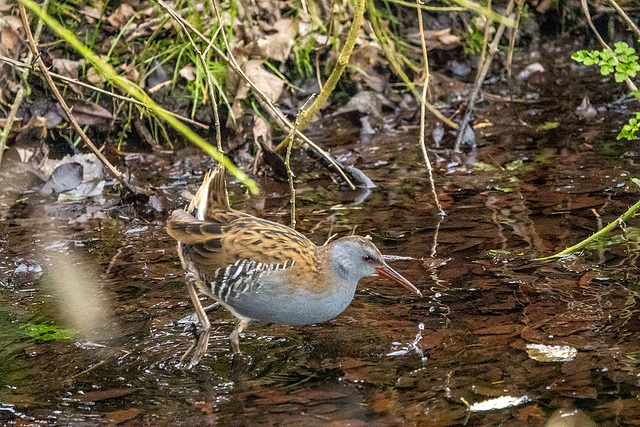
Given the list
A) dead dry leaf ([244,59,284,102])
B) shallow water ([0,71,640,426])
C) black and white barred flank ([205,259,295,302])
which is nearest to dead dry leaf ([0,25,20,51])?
shallow water ([0,71,640,426])

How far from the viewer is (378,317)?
355cm

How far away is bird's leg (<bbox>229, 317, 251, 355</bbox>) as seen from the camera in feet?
10.8

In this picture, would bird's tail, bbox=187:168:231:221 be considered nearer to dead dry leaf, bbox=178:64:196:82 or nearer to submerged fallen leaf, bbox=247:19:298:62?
dead dry leaf, bbox=178:64:196:82

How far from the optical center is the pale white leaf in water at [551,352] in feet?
9.84

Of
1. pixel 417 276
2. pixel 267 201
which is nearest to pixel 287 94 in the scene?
pixel 267 201

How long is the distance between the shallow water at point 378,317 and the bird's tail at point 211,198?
463mm

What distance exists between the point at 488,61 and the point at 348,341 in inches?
109

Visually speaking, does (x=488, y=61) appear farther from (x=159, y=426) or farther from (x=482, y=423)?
(x=159, y=426)

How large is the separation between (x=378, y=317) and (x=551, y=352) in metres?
0.83

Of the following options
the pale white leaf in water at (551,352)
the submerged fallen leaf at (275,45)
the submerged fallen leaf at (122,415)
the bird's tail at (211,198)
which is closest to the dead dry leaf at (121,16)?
the submerged fallen leaf at (275,45)

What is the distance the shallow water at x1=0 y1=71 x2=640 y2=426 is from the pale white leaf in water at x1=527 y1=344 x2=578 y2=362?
0.03m

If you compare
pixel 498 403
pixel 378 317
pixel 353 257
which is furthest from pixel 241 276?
pixel 498 403

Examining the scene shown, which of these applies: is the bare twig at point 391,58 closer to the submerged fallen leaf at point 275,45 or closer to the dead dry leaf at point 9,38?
the submerged fallen leaf at point 275,45

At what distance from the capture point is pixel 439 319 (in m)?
3.45
